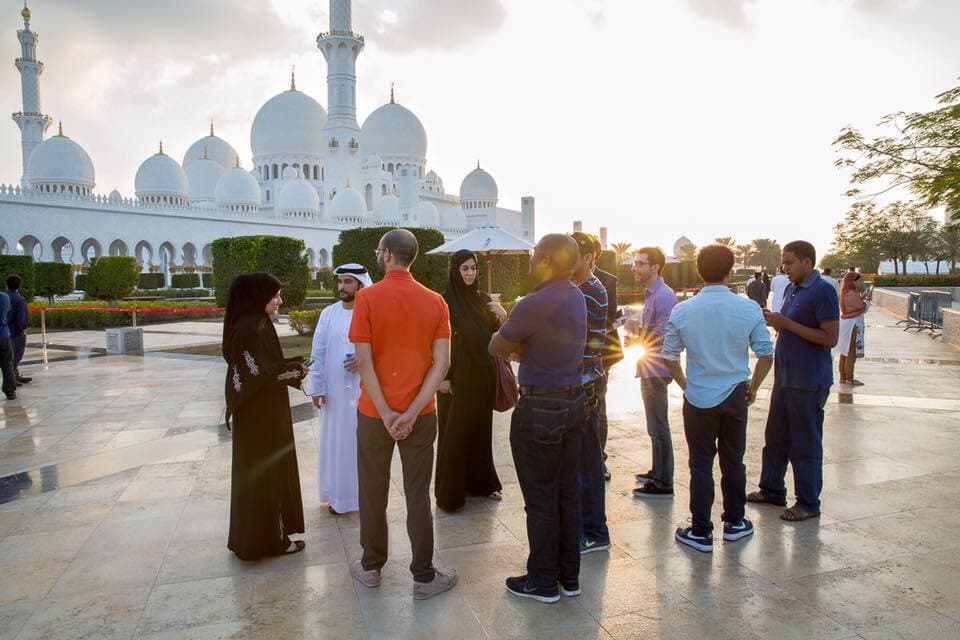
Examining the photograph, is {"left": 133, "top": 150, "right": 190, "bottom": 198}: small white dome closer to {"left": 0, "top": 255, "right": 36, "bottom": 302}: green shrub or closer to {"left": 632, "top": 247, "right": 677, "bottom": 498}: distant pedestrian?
{"left": 0, "top": 255, "right": 36, "bottom": 302}: green shrub

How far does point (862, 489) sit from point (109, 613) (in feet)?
16.5

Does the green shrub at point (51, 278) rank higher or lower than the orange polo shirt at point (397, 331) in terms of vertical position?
higher

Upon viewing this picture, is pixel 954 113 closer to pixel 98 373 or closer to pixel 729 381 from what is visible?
pixel 729 381

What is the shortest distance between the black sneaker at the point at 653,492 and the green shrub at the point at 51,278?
97.0 ft

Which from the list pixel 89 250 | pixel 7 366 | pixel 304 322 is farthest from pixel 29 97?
pixel 7 366

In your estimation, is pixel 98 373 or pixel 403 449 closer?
pixel 403 449

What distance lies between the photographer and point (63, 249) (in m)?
38.6

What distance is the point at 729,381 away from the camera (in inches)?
144

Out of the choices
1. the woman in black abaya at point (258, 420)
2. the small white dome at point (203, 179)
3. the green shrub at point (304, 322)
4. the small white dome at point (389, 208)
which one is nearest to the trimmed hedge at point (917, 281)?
the green shrub at point (304, 322)

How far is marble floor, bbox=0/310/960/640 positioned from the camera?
2990 millimetres

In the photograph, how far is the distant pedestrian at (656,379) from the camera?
4656mm

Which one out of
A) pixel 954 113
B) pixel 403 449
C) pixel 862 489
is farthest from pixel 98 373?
pixel 954 113

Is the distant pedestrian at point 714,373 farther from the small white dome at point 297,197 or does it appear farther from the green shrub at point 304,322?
the small white dome at point 297,197

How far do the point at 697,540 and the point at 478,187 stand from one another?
75.2 m
